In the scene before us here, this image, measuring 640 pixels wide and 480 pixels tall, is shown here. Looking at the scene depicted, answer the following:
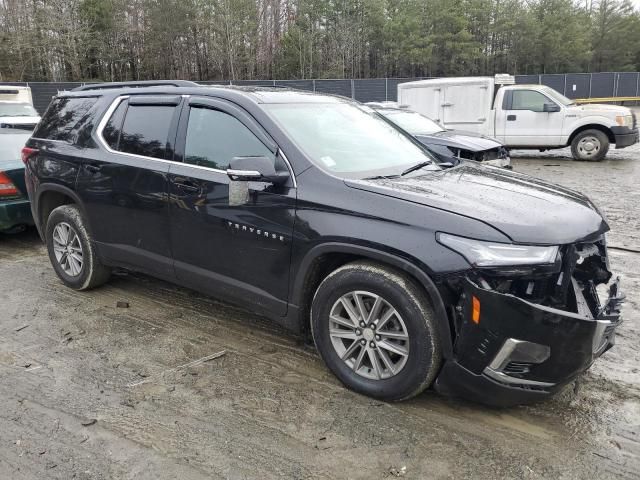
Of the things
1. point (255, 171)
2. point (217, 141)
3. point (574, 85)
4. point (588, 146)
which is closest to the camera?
point (255, 171)

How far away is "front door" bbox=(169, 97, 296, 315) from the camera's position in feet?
10.8

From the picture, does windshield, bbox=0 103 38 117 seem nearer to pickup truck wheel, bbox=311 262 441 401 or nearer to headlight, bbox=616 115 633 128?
pickup truck wheel, bbox=311 262 441 401

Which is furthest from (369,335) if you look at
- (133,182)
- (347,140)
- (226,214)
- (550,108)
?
(550,108)

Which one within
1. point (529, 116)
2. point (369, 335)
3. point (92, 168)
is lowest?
point (369, 335)

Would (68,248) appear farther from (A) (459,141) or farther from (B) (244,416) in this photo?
(A) (459,141)

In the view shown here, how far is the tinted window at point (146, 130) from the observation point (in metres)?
3.94

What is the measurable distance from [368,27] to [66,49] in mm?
25302

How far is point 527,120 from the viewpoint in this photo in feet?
43.7

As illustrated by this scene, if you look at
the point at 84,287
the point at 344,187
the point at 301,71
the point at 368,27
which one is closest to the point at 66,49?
the point at 301,71

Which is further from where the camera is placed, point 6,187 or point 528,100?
point 528,100

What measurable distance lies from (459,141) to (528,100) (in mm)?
5657

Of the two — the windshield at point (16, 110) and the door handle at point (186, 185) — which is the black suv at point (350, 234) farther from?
the windshield at point (16, 110)

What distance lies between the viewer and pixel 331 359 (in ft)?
10.5

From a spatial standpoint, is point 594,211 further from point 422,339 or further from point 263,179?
point 263,179
